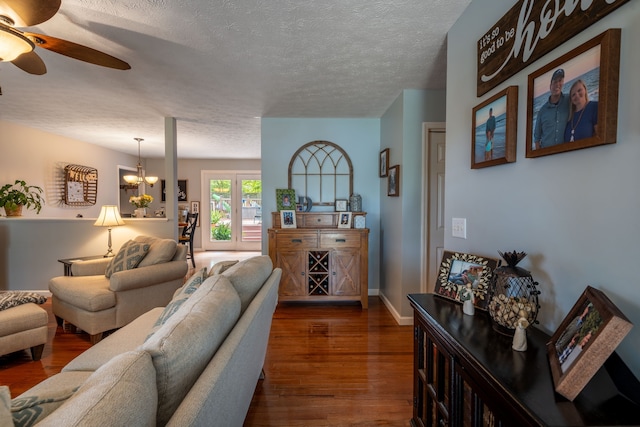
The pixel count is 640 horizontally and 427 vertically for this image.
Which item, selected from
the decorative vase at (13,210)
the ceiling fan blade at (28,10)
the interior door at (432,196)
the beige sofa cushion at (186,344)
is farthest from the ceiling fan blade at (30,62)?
the interior door at (432,196)

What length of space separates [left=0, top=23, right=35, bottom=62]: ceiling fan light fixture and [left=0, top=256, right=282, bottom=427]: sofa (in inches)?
61.5

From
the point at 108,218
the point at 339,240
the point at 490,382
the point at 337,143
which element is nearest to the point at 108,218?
the point at 108,218

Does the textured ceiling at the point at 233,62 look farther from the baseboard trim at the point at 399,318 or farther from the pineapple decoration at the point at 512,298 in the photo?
the baseboard trim at the point at 399,318

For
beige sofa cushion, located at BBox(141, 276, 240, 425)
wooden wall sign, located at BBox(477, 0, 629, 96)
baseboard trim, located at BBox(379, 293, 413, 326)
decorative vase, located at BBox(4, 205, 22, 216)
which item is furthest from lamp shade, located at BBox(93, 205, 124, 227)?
wooden wall sign, located at BBox(477, 0, 629, 96)

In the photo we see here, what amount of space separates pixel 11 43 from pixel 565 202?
8.66ft

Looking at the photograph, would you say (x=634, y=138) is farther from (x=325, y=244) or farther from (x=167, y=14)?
(x=325, y=244)

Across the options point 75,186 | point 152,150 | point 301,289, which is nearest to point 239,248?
point 152,150

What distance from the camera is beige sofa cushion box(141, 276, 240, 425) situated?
0.83 meters

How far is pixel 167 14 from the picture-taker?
6.21 ft

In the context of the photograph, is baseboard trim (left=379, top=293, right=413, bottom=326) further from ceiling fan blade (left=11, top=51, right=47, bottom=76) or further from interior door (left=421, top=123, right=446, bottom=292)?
ceiling fan blade (left=11, top=51, right=47, bottom=76)

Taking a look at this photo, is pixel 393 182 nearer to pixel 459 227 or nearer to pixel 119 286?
pixel 459 227

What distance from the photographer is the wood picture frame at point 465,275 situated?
1.38 metres

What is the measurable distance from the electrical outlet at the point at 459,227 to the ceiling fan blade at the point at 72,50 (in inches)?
91.9

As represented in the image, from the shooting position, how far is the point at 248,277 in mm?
1663
